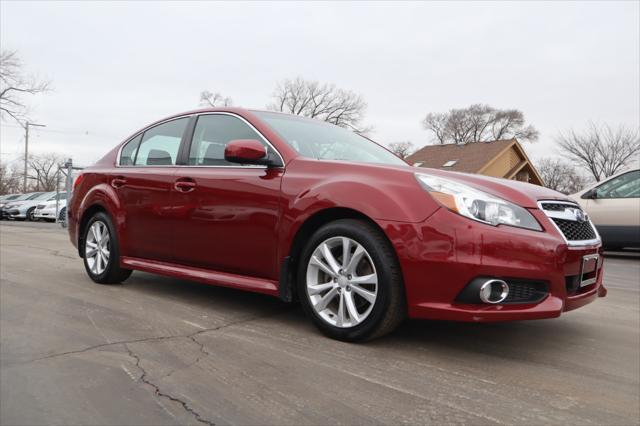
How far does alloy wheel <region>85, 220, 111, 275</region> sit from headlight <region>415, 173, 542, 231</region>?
10.5ft

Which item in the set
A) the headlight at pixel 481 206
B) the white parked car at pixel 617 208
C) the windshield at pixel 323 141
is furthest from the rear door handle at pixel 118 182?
the white parked car at pixel 617 208

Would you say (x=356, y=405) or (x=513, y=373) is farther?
(x=513, y=373)

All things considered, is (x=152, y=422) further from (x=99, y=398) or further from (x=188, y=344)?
(x=188, y=344)

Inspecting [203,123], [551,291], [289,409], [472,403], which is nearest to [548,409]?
[472,403]

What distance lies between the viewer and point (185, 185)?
3.96 m

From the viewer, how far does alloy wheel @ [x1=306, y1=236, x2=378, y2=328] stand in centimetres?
296

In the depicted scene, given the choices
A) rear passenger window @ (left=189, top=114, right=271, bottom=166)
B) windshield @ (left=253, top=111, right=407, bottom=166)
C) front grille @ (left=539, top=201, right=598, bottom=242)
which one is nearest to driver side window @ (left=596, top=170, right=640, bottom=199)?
windshield @ (left=253, top=111, right=407, bottom=166)

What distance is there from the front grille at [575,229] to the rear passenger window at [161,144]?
2860 millimetres

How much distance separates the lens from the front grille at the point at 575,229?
2.93 metres

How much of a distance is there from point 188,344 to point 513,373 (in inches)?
70.1

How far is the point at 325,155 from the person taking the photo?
372cm

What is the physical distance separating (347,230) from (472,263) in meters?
0.72

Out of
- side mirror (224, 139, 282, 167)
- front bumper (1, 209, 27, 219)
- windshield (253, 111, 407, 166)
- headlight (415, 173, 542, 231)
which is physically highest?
windshield (253, 111, 407, 166)

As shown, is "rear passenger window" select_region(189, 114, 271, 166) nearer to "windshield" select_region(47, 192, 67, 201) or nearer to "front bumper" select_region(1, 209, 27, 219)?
"windshield" select_region(47, 192, 67, 201)
